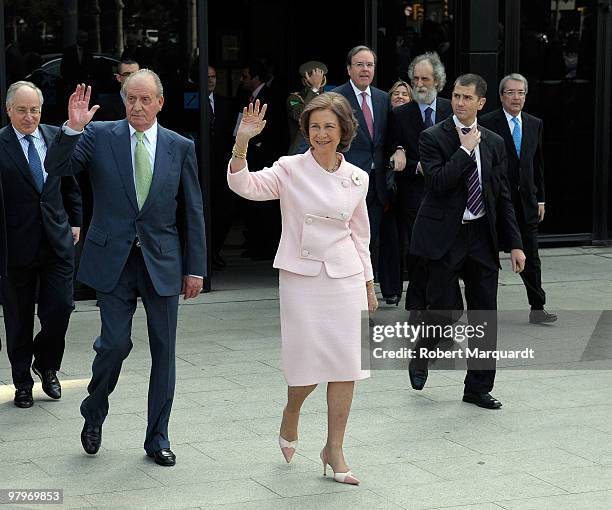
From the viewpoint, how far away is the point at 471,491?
616 centimetres

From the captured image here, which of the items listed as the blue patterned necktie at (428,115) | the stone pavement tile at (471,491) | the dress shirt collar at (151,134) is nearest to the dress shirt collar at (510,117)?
the blue patterned necktie at (428,115)

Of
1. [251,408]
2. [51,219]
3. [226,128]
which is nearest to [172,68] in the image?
[226,128]

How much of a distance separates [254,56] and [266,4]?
0.63 meters

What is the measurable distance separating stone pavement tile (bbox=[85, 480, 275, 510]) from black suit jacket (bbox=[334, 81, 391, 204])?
4664 millimetres

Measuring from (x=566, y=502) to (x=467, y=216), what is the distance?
2.38 m

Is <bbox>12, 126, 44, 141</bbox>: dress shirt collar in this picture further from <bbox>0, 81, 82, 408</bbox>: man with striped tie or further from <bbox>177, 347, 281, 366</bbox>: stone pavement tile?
<bbox>177, 347, 281, 366</bbox>: stone pavement tile

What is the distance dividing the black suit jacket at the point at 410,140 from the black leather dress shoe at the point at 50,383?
374cm

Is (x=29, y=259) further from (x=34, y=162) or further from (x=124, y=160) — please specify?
(x=124, y=160)

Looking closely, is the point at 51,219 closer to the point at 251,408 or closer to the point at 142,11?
the point at 251,408

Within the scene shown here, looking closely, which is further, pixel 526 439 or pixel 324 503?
pixel 526 439

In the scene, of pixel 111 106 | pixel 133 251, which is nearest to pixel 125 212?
pixel 133 251

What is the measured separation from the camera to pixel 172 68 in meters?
11.5

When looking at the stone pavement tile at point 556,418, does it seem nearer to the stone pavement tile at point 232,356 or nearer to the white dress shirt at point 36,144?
the stone pavement tile at point 232,356

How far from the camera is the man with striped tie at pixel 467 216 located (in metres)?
7.87
